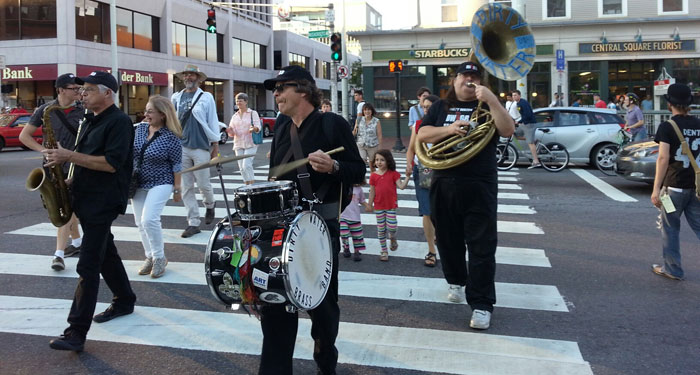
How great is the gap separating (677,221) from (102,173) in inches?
204

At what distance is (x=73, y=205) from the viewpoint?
15.1 ft

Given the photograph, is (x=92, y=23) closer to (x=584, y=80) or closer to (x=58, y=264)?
(x=584, y=80)

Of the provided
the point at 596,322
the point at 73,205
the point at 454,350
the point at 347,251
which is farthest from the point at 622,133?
the point at 73,205

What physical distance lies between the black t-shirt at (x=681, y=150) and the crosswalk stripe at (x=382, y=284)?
1.59 m

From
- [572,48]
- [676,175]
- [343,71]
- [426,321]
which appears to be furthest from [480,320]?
[572,48]

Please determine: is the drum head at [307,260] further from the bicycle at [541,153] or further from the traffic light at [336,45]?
the traffic light at [336,45]

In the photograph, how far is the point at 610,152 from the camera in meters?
15.3

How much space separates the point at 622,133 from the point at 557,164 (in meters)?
1.65

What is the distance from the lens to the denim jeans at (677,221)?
19.8 ft

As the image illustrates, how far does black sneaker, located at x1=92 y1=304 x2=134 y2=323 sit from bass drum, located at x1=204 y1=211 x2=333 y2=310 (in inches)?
86.6

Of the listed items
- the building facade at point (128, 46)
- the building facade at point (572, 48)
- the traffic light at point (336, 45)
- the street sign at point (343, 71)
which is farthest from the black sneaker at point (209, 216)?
the building facade at point (572, 48)

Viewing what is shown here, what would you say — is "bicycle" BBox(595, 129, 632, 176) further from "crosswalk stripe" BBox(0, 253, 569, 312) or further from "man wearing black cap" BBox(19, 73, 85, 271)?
"man wearing black cap" BBox(19, 73, 85, 271)

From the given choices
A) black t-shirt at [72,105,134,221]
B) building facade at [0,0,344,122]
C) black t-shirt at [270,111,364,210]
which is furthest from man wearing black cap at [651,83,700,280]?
building facade at [0,0,344,122]

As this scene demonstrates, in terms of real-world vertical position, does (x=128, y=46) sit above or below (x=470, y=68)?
above
